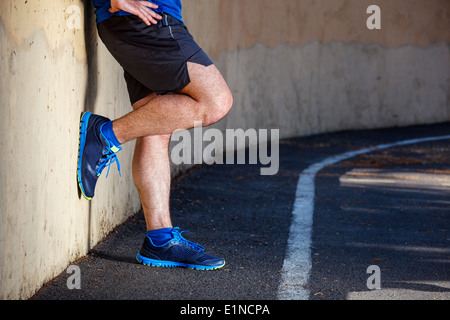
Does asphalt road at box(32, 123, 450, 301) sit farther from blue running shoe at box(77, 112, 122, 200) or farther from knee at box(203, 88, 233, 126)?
knee at box(203, 88, 233, 126)

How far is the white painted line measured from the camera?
340 cm

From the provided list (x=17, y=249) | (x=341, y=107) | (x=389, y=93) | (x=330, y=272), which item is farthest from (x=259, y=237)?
(x=389, y=93)

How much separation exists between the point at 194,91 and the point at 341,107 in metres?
10.5

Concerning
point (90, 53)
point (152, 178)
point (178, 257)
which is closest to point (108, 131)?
point (152, 178)

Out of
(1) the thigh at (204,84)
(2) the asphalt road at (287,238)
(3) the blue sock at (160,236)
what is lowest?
(2) the asphalt road at (287,238)

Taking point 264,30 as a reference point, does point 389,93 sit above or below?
below

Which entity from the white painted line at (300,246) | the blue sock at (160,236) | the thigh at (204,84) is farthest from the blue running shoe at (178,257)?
the thigh at (204,84)

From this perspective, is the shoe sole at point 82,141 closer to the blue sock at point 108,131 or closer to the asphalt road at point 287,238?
the blue sock at point 108,131

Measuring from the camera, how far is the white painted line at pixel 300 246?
3.40 meters

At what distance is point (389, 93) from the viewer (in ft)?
48.4

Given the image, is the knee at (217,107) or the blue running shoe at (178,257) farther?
the blue running shoe at (178,257)

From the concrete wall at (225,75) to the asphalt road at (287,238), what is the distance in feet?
0.88

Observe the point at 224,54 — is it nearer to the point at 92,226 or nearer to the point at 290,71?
the point at 290,71

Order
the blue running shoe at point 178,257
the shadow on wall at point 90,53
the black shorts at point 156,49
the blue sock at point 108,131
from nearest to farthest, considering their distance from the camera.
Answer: the black shorts at point 156,49
the blue sock at point 108,131
the blue running shoe at point 178,257
the shadow on wall at point 90,53
